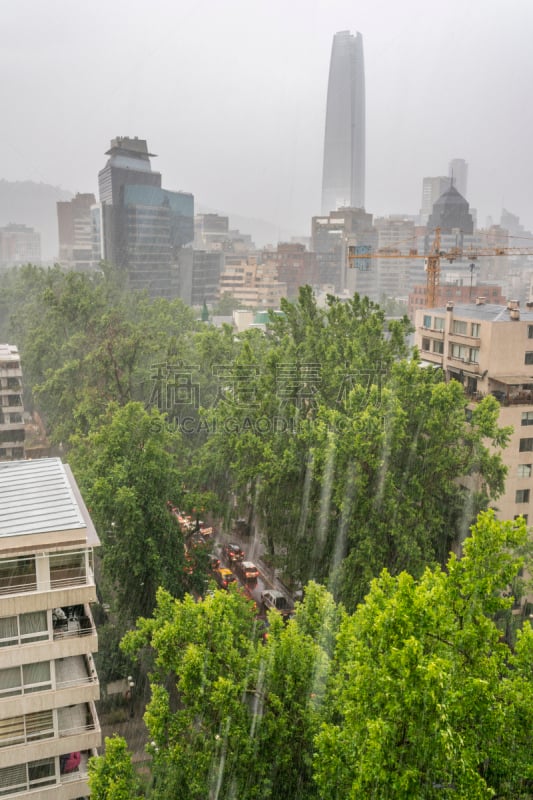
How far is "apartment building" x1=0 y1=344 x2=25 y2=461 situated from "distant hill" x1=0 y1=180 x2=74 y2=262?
117 metres

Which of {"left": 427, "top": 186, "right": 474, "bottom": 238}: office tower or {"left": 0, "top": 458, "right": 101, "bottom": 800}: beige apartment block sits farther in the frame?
{"left": 427, "top": 186, "right": 474, "bottom": 238}: office tower

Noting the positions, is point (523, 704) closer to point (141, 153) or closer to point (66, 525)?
point (66, 525)

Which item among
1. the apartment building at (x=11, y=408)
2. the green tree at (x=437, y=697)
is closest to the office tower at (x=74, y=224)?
the apartment building at (x=11, y=408)

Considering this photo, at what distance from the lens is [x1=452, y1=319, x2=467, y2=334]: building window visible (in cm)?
2198

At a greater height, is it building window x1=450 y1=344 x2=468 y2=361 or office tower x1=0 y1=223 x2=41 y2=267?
office tower x1=0 y1=223 x2=41 y2=267

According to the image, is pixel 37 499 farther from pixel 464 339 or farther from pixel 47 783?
pixel 464 339

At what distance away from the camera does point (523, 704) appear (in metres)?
7.46

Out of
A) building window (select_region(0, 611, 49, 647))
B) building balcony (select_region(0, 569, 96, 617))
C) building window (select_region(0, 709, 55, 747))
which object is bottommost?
building window (select_region(0, 709, 55, 747))

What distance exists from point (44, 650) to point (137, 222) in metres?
64.7

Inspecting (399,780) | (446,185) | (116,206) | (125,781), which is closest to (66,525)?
(125,781)

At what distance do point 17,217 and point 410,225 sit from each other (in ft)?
267

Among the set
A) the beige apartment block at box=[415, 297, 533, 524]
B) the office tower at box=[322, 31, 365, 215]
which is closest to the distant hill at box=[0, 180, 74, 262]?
the office tower at box=[322, 31, 365, 215]

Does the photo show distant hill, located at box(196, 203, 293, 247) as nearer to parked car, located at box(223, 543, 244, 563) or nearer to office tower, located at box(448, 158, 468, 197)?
office tower, located at box(448, 158, 468, 197)

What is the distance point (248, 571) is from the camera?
22031mm
